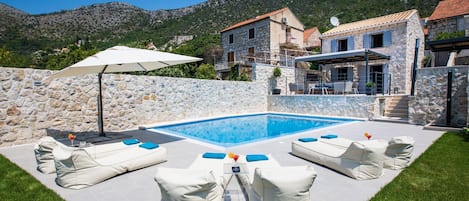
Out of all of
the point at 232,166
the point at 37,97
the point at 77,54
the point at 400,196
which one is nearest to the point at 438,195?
the point at 400,196

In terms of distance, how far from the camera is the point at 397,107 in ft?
38.8

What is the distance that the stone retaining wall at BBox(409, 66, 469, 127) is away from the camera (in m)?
8.46

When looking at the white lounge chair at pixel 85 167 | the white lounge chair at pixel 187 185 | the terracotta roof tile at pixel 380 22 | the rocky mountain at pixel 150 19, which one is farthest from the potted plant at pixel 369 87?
the rocky mountain at pixel 150 19

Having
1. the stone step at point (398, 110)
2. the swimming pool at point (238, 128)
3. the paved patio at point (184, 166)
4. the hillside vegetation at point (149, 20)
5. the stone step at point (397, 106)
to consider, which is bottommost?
the swimming pool at point (238, 128)

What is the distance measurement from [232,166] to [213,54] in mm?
28011

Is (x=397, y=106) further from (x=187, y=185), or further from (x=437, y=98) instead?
(x=187, y=185)

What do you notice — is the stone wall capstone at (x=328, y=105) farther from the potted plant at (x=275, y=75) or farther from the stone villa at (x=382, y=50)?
the stone villa at (x=382, y=50)

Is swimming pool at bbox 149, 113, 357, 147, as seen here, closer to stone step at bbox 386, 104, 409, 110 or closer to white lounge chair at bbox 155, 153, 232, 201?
stone step at bbox 386, 104, 409, 110

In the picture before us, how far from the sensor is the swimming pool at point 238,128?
29.3ft

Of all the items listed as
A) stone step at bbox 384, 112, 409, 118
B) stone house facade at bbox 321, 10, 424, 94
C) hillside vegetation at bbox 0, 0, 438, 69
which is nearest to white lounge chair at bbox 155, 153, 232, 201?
stone step at bbox 384, 112, 409, 118

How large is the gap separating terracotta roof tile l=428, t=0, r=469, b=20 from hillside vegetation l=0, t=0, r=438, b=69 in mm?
9880

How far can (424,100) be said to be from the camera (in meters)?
9.39

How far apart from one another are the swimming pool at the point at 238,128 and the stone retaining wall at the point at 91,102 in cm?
97

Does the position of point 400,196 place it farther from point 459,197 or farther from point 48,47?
point 48,47
